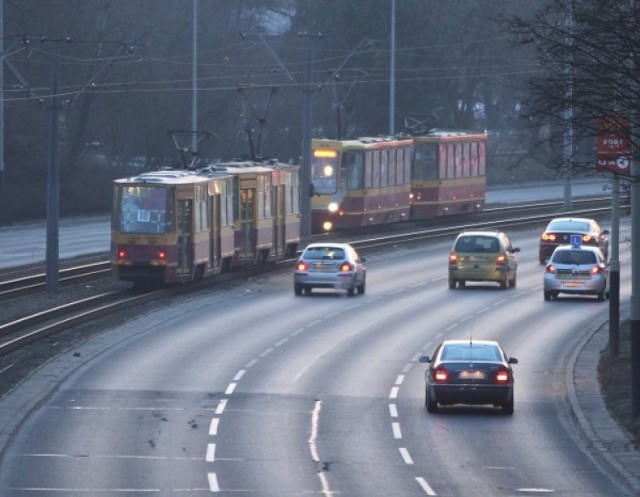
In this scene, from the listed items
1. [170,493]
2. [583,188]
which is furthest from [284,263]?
[583,188]

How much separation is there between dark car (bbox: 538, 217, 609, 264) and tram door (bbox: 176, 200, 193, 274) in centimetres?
1474

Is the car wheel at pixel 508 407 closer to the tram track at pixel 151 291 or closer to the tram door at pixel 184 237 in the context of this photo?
the tram track at pixel 151 291

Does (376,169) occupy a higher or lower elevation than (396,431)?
higher

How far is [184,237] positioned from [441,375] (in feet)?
61.4

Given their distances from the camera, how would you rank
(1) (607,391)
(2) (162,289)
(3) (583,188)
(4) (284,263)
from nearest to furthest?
(1) (607,391)
(2) (162,289)
(4) (284,263)
(3) (583,188)

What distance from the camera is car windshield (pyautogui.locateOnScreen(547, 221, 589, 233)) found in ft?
180

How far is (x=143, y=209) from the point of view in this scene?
145 ft

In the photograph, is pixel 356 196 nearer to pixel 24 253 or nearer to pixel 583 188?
pixel 24 253

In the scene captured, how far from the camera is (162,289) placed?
148 ft

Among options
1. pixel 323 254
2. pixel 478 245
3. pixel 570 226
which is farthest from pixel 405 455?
pixel 570 226

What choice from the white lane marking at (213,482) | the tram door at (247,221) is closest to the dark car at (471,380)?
the white lane marking at (213,482)

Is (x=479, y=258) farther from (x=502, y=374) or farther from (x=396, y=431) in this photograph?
(x=396, y=431)

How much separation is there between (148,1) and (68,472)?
73.9m

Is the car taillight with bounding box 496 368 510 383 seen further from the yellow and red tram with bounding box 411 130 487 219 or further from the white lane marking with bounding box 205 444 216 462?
the yellow and red tram with bounding box 411 130 487 219
